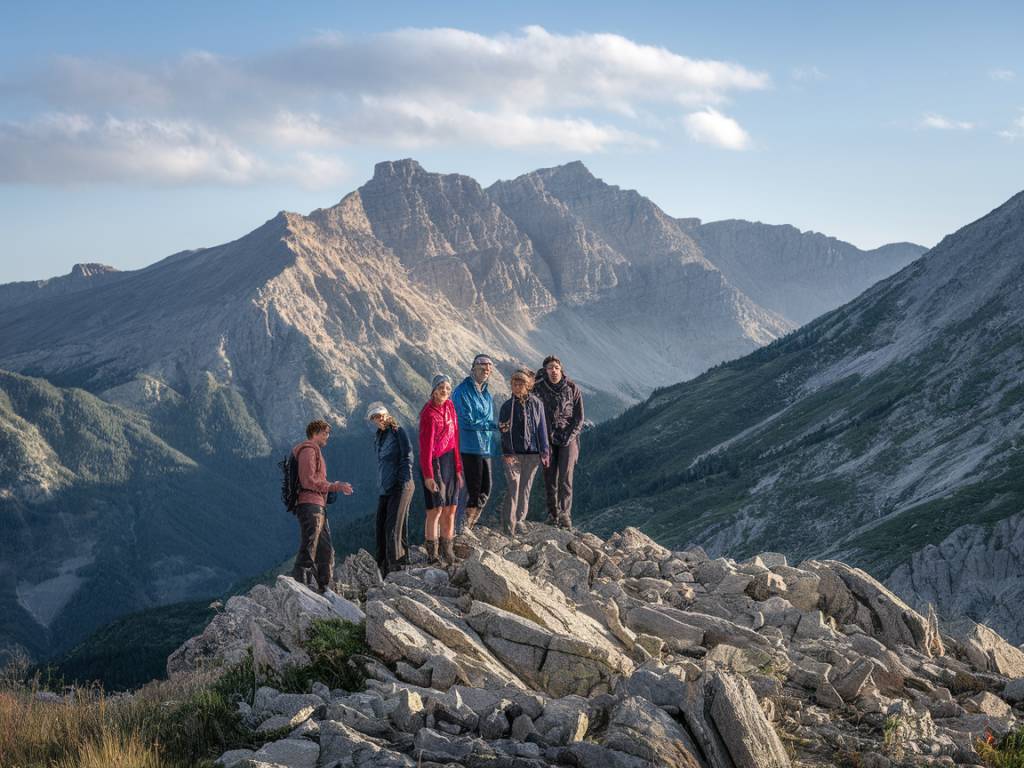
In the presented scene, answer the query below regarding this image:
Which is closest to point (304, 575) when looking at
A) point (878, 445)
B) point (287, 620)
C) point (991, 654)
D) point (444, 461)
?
point (444, 461)

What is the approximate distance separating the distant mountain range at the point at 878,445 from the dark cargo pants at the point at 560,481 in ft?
122

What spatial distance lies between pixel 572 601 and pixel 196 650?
13.1 m

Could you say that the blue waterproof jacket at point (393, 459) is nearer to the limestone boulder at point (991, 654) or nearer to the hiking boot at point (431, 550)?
the hiking boot at point (431, 550)

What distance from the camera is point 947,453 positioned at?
90.7m

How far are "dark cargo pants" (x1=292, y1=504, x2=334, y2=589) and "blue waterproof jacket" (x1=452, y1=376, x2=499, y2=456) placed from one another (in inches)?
136

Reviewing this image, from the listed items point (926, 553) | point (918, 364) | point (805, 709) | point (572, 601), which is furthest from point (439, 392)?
point (918, 364)

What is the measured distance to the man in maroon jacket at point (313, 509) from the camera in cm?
1911

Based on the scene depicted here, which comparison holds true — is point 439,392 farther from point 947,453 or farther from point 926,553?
point 947,453

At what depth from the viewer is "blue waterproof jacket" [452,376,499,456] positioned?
21000 millimetres

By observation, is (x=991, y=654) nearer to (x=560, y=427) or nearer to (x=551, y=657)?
(x=551, y=657)

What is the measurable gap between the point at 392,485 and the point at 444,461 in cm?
122

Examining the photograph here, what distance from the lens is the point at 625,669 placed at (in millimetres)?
13258

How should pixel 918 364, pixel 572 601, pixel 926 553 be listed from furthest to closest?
pixel 918 364 → pixel 926 553 → pixel 572 601

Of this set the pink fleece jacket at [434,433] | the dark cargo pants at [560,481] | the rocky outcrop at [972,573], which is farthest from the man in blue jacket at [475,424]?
the rocky outcrop at [972,573]
